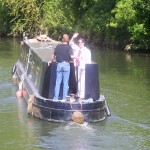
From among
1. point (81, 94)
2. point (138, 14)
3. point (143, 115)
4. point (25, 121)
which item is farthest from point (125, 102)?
point (138, 14)

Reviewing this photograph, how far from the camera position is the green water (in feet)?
35.8

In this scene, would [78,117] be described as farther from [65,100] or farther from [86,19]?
[86,19]

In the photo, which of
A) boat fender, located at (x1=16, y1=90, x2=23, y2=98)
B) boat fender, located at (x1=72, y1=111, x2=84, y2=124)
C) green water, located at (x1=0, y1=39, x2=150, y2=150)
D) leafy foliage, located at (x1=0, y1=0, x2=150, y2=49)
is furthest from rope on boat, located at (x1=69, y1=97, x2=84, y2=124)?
leafy foliage, located at (x1=0, y1=0, x2=150, y2=49)

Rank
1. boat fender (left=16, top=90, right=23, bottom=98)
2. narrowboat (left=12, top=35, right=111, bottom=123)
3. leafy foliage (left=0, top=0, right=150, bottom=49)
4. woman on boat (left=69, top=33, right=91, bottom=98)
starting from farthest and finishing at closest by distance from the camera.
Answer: leafy foliage (left=0, top=0, right=150, bottom=49), boat fender (left=16, top=90, right=23, bottom=98), woman on boat (left=69, top=33, right=91, bottom=98), narrowboat (left=12, top=35, right=111, bottom=123)

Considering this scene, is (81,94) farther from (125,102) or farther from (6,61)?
(6,61)

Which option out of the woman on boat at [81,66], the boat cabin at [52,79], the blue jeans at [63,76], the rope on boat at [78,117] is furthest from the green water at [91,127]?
the woman on boat at [81,66]

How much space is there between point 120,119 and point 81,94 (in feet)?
4.32

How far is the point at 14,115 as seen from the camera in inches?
533

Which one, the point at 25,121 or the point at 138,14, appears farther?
the point at 138,14

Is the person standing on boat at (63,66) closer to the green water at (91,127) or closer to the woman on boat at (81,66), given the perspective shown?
the woman on boat at (81,66)

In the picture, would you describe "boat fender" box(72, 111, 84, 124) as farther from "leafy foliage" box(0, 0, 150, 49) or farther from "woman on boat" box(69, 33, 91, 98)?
"leafy foliage" box(0, 0, 150, 49)

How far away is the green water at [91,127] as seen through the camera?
10.9 metres

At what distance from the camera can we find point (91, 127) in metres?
12.2

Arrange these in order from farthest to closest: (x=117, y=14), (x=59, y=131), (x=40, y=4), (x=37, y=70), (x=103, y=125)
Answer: (x=40, y=4) → (x=117, y=14) → (x=37, y=70) → (x=103, y=125) → (x=59, y=131)
